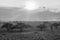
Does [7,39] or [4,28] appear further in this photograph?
[4,28]

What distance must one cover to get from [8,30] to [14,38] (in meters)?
6.70

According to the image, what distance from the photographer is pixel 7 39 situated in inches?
711

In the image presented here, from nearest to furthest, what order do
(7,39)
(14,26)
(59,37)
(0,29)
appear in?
(7,39), (59,37), (0,29), (14,26)

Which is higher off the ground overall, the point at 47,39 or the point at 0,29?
the point at 0,29

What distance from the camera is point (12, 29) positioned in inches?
1003

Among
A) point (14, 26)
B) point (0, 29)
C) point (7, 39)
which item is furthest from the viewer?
point (14, 26)

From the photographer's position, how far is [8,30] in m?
24.9

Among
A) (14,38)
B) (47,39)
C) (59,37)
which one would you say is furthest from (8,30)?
(59,37)

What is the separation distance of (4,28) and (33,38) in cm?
980

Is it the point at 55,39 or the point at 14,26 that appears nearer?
the point at 55,39

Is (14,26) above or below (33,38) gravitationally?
above

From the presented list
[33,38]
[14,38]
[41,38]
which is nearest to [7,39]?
[14,38]

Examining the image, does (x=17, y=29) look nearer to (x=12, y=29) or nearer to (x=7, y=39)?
(x=12, y=29)

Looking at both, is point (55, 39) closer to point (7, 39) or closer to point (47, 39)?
point (47, 39)
